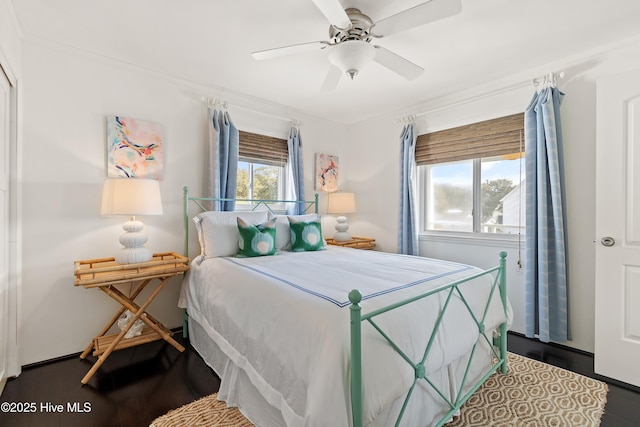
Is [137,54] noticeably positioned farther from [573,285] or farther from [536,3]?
[573,285]

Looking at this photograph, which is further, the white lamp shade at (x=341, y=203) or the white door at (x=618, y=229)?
the white lamp shade at (x=341, y=203)

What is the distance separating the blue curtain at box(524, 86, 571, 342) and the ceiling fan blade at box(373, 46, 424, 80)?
125 centimetres

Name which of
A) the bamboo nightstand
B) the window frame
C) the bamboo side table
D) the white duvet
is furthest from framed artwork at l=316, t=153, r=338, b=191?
the bamboo side table

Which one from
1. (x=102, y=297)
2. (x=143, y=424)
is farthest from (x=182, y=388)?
(x=102, y=297)

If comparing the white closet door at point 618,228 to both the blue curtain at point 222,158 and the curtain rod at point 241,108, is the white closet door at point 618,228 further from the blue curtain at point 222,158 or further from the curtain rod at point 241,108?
the blue curtain at point 222,158

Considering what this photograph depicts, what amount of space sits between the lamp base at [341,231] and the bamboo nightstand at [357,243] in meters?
0.04

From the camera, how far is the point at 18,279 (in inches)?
85.0

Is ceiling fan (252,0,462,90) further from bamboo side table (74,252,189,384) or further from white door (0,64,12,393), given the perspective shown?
bamboo side table (74,252,189,384)

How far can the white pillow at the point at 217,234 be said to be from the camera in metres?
2.60

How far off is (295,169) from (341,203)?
75cm

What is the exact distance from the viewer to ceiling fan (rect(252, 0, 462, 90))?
1.57m

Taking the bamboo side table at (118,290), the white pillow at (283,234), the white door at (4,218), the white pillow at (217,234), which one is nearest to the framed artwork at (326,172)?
the white pillow at (283,234)

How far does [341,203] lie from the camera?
4.00 meters

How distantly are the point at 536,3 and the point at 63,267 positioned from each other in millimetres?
3779
